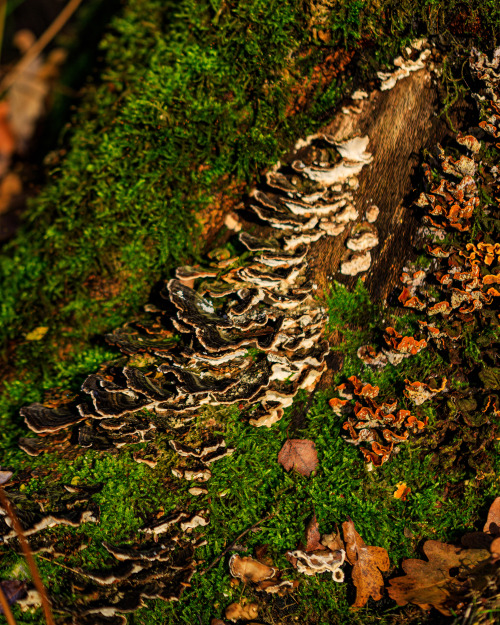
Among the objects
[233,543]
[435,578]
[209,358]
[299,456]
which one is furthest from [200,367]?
[435,578]

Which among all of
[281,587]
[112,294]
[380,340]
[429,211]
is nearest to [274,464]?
[281,587]

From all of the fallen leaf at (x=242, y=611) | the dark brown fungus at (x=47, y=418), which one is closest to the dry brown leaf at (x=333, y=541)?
the fallen leaf at (x=242, y=611)

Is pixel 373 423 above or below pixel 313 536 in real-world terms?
above

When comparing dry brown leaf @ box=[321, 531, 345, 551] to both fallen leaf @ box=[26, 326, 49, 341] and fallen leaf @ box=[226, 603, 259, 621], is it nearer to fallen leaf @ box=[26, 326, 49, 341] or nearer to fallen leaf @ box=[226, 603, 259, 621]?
fallen leaf @ box=[226, 603, 259, 621]

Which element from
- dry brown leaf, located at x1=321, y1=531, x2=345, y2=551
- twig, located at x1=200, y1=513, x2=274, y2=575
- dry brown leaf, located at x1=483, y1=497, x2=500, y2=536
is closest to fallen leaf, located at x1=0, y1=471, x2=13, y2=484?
twig, located at x1=200, y1=513, x2=274, y2=575

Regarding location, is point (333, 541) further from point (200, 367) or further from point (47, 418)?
point (47, 418)

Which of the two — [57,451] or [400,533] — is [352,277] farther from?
[57,451]

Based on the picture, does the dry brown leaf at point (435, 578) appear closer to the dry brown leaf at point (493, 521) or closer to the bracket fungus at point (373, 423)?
the dry brown leaf at point (493, 521)
